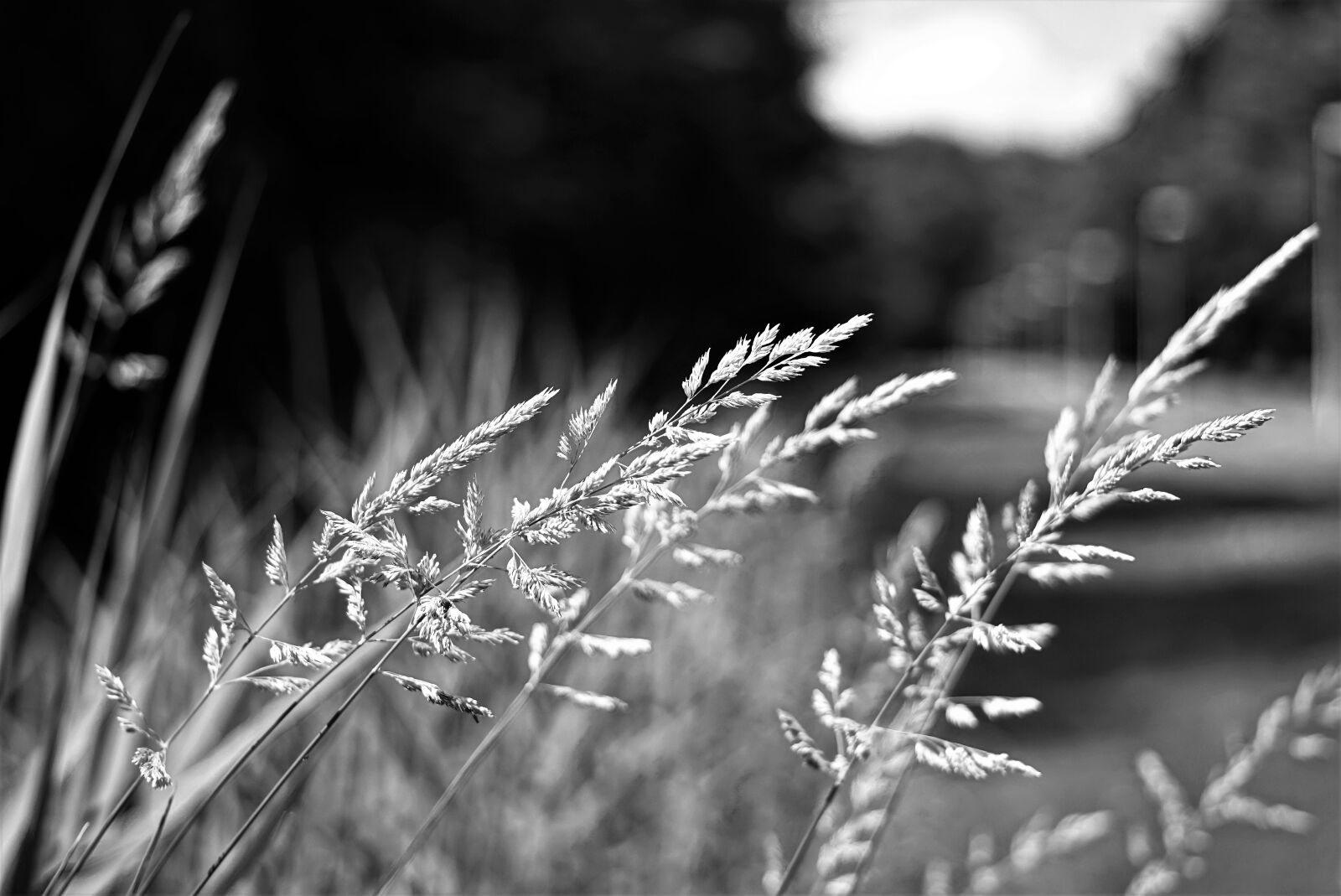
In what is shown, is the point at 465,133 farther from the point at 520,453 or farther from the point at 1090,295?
the point at 1090,295

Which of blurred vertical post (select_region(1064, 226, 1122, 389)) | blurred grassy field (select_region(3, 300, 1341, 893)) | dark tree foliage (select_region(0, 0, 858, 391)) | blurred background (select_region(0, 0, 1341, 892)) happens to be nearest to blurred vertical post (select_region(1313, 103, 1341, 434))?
blurred background (select_region(0, 0, 1341, 892))

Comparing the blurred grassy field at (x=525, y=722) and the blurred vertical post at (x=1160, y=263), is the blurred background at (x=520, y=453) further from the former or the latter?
the blurred vertical post at (x=1160, y=263)

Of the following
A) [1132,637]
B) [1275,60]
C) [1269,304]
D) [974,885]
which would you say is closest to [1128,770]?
[1132,637]

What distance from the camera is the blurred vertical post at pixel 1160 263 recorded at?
39531mm

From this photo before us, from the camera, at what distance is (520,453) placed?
3062mm

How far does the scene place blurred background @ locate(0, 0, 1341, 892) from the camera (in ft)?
5.95

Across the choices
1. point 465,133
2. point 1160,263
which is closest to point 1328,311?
point 1160,263

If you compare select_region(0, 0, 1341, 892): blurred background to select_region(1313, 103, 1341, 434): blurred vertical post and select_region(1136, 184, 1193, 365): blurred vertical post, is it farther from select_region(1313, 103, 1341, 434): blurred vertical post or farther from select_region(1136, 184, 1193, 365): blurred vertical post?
select_region(1136, 184, 1193, 365): blurred vertical post

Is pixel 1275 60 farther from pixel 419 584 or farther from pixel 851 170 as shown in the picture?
pixel 419 584

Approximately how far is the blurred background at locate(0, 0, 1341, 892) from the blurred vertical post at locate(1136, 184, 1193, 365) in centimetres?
1755

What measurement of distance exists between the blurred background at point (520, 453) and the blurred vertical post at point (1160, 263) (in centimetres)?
1755

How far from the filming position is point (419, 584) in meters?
0.49

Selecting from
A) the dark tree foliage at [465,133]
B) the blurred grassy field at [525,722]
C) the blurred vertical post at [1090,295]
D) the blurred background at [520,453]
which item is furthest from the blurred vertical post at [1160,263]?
the blurred grassy field at [525,722]

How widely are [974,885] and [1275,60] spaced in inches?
1652
